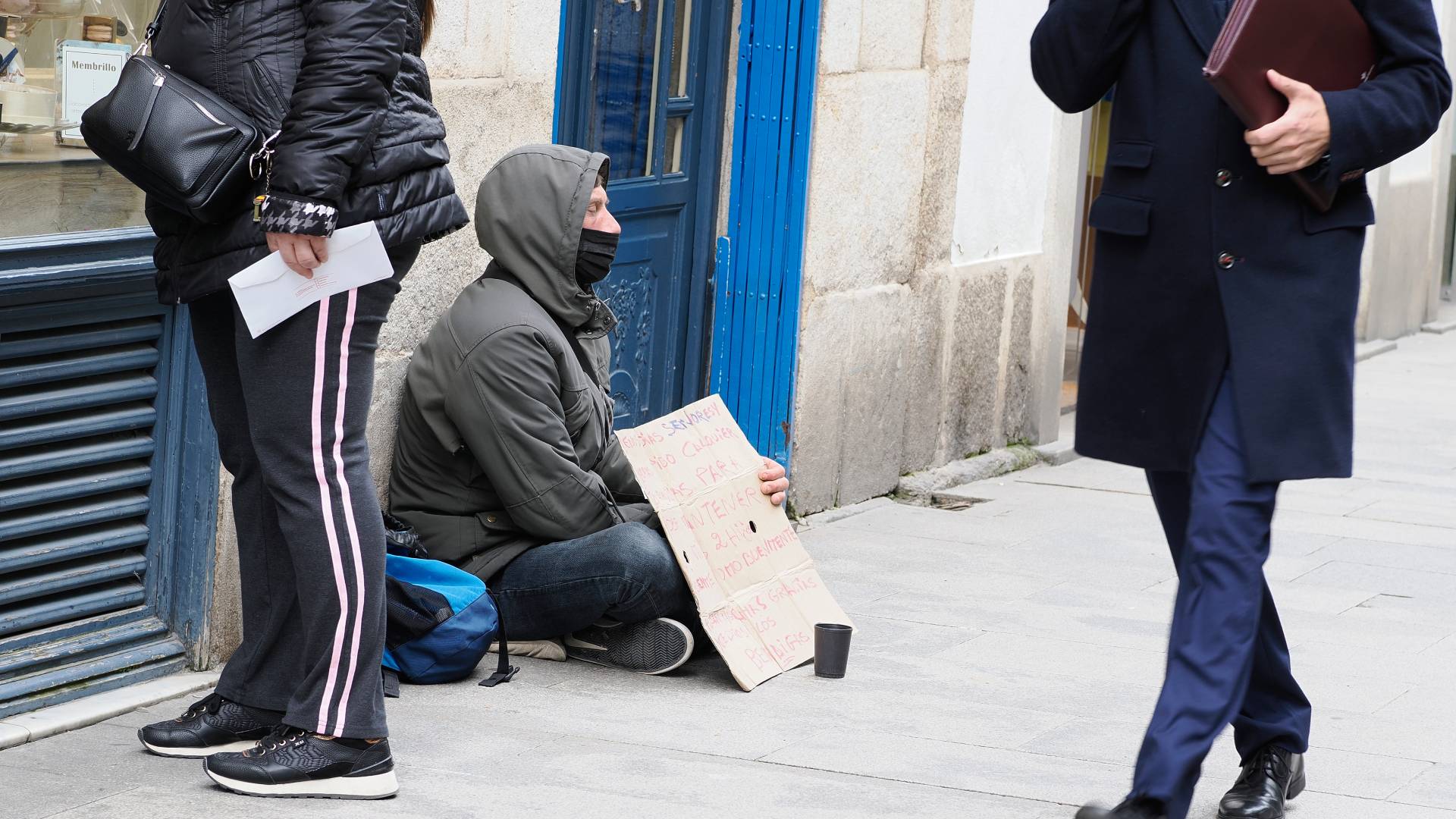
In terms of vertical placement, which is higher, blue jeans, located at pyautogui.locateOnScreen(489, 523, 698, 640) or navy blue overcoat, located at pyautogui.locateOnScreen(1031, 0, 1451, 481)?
navy blue overcoat, located at pyautogui.locateOnScreen(1031, 0, 1451, 481)

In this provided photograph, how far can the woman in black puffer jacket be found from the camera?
131 inches

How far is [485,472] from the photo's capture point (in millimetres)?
4648

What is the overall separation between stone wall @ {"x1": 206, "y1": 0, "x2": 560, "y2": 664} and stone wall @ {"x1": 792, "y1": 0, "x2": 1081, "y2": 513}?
1636mm

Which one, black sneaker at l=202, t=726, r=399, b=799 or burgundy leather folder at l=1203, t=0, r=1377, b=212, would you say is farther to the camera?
black sneaker at l=202, t=726, r=399, b=799

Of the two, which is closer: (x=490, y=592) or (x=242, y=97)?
(x=242, y=97)

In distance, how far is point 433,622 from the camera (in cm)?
435

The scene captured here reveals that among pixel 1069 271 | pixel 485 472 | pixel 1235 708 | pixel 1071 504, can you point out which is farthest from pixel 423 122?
pixel 1069 271

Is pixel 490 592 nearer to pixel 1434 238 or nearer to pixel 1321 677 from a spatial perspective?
pixel 1321 677

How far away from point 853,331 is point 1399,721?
2.83 metres

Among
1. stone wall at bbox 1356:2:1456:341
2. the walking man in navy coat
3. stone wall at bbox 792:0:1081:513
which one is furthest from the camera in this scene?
stone wall at bbox 1356:2:1456:341

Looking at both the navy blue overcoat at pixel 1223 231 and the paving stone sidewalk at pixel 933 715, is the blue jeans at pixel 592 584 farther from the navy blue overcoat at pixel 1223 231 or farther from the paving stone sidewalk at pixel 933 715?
the navy blue overcoat at pixel 1223 231

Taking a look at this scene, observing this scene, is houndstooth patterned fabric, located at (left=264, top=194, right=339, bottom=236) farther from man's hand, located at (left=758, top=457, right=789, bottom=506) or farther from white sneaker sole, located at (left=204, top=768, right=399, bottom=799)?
man's hand, located at (left=758, top=457, right=789, bottom=506)

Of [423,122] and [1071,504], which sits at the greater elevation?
[423,122]

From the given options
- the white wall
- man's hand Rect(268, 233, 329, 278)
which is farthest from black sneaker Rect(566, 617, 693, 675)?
the white wall
